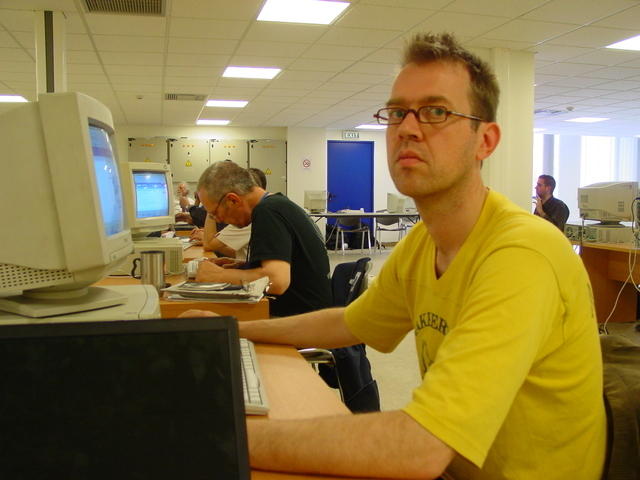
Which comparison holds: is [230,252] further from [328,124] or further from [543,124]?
[543,124]

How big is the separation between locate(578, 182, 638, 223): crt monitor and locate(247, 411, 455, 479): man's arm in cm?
497

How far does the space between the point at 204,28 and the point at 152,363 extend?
4720 millimetres

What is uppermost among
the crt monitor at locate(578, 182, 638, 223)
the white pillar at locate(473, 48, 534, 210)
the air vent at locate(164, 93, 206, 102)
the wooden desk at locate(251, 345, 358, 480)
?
the air vent at locate(164, 93, 206, 102)

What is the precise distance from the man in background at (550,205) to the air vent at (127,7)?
4769mm

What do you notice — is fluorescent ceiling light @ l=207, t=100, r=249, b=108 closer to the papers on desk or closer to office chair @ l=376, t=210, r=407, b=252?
office chair @ l=376, t=210, r=407, b=252

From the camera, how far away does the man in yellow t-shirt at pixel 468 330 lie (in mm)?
781

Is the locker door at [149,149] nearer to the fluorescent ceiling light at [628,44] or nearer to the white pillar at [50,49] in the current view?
the white pillar at [50,49]

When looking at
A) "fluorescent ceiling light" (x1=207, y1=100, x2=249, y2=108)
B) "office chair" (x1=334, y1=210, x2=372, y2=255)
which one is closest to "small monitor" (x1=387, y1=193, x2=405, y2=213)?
"office chair" (x1=334, y1=210, x2=372, y2=255)

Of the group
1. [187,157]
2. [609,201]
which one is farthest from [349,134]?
[609,201]

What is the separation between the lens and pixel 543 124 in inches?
459

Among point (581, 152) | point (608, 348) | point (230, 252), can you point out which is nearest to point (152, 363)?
point (608, 348)

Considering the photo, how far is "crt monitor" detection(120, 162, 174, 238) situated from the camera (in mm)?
3232

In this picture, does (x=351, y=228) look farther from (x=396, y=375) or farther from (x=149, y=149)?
(x=396, y=375)

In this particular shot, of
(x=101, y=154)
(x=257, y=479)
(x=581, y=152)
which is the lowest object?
(x=257, y=479)
